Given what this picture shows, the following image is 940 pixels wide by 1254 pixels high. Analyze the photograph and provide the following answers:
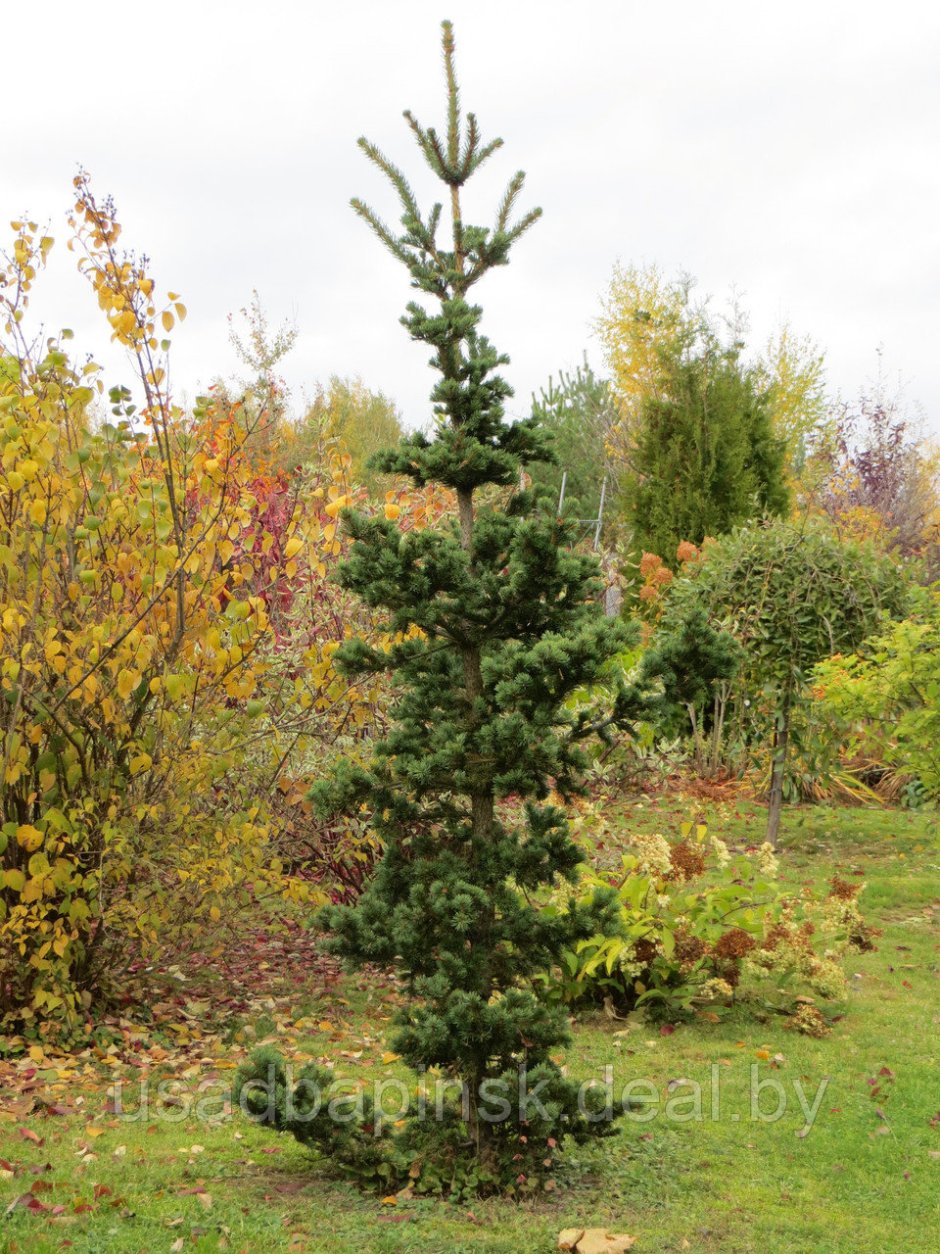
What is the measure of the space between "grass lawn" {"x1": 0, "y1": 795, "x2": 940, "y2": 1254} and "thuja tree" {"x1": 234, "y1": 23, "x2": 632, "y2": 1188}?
26cm

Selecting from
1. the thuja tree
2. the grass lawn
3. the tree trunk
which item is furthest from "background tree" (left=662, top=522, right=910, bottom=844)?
the thuja tree

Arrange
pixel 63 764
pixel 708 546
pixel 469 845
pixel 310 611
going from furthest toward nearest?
pixel 708 546
pixel 310 611
pixel 63 764
pixel 469 845

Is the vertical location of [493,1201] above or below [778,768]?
below

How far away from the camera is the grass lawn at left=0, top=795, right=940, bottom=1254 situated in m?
3.35

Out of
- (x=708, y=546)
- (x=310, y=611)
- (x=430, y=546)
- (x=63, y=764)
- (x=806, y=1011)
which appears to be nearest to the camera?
(x=430, y=546)

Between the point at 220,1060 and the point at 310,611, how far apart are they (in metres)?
2.61

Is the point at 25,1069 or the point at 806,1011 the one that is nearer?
the point at 25,1069

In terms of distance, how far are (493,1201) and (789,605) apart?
6825 millimetres

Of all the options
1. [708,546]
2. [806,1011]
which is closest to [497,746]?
[806,1011]

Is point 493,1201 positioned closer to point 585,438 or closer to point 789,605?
point 789,605

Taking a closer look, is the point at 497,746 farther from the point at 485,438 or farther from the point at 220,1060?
the point at 220,1060

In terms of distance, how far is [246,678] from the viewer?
5020 millimetres

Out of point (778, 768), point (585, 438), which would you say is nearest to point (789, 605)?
point (778, 768)

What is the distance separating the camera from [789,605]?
9.62 meters
